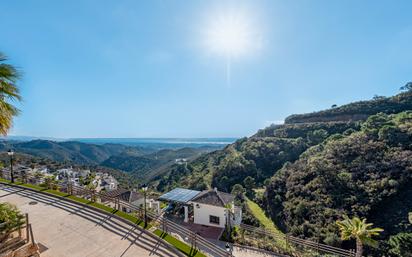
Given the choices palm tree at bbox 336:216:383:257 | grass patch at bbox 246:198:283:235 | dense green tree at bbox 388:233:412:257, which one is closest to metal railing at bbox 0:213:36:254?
palm tree at bbox 336:216:383:257

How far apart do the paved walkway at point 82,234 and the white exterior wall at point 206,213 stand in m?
10.2

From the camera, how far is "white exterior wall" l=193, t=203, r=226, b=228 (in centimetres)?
1852

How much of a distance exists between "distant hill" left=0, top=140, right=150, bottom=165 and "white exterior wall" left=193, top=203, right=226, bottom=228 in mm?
102162

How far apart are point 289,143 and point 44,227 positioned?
149ft

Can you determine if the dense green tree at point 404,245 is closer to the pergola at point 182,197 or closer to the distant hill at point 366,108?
the pergola at point 182,197

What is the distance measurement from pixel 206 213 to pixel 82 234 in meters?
12.0

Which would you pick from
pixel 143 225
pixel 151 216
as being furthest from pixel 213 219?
pixel 143 225

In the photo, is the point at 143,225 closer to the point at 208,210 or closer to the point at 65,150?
the point at 208,210

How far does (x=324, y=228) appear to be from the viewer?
814 inches

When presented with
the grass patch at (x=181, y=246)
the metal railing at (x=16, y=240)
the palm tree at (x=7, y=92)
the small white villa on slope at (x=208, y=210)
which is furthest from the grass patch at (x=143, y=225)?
the small white villa on slope at (x=208, y=210)

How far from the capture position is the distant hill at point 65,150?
347 ft

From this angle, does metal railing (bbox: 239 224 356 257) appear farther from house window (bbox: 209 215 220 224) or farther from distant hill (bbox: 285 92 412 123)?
distant hill (bbox: 285 92 412 123)

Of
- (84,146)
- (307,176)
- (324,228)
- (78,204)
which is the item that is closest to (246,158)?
(307,176)

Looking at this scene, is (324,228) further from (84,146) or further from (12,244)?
(84,146)
